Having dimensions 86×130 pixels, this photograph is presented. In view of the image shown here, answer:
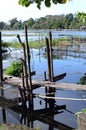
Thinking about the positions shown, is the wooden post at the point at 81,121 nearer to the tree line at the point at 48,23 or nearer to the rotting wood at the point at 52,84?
the rotting wood at the point at 52,84

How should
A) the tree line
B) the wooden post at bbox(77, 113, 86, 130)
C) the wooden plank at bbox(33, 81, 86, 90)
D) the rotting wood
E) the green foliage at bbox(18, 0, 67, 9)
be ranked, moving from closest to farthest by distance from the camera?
the wooden post at bbox(77, 113, 86, 130) < the green foliage at bbox(18, 0, 67, 9) < the wooden plank at bbox(33, 81, 86, 90) < the rotting wood < the tree line

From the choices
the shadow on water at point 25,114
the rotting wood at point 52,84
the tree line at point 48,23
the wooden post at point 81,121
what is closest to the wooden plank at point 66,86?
the rotting wood at point 52,84

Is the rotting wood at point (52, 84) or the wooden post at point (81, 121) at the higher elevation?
the wooden post at point (81, 121)

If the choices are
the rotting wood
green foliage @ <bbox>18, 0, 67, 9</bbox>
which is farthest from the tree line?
green foliage @ <bbox>18, 0, 67, 9</bbox>

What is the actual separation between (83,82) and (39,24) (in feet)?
432

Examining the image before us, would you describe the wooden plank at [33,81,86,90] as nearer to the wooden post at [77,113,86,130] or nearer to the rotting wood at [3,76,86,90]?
the rotting wood at [3,76,86,90]

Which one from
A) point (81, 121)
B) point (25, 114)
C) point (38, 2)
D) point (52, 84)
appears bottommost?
point (25, 114)

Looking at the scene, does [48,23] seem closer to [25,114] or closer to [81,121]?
[25,114]

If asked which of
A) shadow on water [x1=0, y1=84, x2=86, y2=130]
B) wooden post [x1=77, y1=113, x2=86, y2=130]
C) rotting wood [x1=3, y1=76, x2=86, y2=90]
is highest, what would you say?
wooden post [x1=77, y1=113, x2=86, y2=130]

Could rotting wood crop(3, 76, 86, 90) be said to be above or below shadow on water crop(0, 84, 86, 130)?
above

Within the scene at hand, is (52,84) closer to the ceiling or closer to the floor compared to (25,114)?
closer to the ceiling

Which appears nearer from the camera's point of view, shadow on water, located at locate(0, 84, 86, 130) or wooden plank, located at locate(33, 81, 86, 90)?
wooden plank, located at locate(33, 81, 86, 90)

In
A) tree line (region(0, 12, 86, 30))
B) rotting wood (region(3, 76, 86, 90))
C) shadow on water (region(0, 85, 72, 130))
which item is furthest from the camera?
tree line (region(0, 12, 86, 30))

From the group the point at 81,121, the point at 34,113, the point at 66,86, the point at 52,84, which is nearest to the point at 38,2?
the point at 81,121
